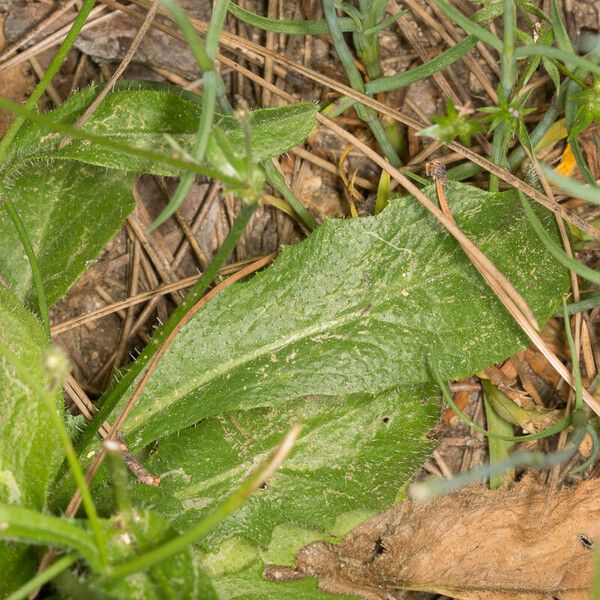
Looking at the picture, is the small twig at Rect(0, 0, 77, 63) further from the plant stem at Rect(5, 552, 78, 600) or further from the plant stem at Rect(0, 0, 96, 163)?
the plant stem at Rect(5, 552, 78, 600)

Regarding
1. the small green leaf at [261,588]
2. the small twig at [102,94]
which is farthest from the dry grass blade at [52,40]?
the small green leaf at [261,588]

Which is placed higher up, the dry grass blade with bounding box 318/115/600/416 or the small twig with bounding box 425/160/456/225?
the small twig with bounding box 425/160/456/225

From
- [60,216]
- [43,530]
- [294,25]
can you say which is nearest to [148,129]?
[60,216]

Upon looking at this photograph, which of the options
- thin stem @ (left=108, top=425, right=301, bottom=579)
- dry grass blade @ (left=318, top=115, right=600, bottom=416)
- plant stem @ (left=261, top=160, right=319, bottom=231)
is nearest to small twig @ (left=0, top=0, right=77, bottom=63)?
plant stem @ (left=261, top=160, right=319, bottom=231)

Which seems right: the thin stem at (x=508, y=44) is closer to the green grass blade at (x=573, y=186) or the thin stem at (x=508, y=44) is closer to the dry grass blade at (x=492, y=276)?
the green grass blade at (x=573, y=186)

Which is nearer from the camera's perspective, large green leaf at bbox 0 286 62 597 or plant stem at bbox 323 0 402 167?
large green leaf at bbox 0 286 62 597

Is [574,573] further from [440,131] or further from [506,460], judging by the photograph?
[440,131]

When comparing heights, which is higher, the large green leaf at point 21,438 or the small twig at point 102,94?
the small twig at point 102,94
